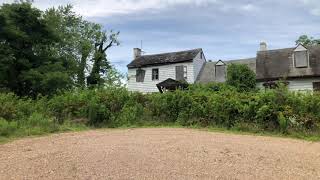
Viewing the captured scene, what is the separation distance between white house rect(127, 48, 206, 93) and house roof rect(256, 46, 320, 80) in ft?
18.4

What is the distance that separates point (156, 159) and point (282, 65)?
88.1 ft

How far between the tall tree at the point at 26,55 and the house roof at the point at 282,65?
15.0m

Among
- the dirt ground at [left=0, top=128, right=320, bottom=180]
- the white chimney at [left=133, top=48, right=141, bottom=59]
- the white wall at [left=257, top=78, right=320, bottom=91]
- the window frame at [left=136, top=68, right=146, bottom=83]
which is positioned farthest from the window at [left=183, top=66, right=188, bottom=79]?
the dirt ground at [left=0, top=128, right=320, bottom=180]

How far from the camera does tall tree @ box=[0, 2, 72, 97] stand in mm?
24109

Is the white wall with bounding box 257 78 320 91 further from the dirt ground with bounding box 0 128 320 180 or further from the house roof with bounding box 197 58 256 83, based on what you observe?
the dirt ground with bounding box 0 128 320 180

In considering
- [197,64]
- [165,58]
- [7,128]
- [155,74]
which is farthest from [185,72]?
[7,128]

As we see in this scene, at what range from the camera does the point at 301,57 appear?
1291 inches

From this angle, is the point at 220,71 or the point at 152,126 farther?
the point at 220,71

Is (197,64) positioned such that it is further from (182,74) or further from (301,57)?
(301,57)

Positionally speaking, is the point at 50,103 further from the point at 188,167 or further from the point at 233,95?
the point at 188,167

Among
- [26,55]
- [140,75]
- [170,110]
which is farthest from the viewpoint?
[140,75]

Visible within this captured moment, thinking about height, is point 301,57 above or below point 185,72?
above

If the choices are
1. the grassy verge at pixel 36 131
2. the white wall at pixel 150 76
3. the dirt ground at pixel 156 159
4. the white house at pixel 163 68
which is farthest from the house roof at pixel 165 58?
the dirt ground at pixel 156 159

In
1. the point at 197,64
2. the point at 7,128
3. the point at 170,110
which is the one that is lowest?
the point at 7,128
